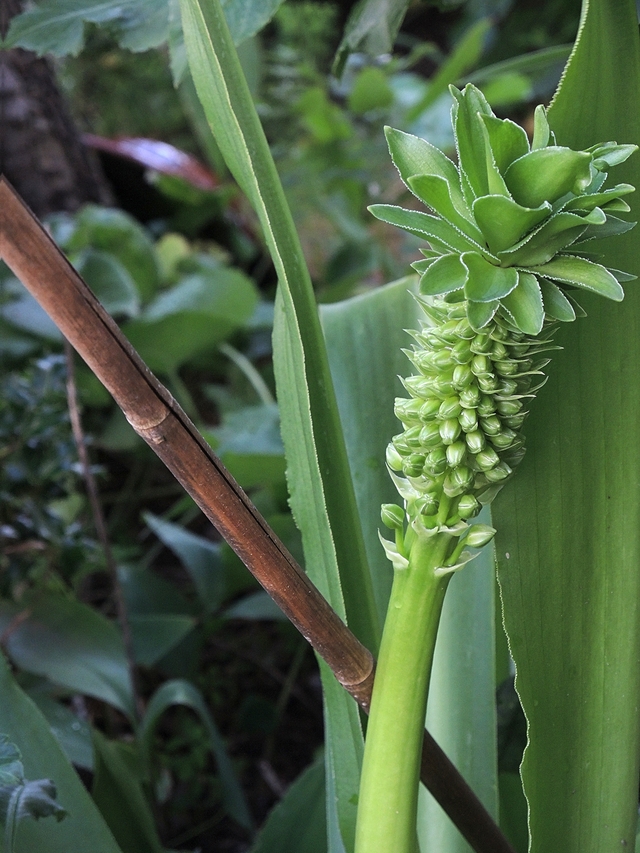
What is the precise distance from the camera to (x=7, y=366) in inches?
30.1

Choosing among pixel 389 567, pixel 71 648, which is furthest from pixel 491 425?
pixel 71 648

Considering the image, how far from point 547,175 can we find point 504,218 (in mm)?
16

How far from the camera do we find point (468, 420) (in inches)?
7.8

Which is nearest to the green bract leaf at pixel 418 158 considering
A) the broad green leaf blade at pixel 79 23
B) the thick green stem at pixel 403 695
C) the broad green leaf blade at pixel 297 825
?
the thick green stem at pixel 403 695

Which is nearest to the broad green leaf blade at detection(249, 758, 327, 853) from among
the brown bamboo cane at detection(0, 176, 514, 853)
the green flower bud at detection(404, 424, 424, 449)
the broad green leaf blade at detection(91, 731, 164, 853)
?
the broad green leaf blade at detection(91, 731, 164, 853)

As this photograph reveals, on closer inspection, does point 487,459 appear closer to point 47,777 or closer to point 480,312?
point 480,312

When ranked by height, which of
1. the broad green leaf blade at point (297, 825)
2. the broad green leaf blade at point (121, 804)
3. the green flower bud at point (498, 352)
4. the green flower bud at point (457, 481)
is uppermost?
the green flower bud at point (498, 352)

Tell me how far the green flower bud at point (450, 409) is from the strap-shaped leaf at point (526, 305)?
0.03 metres

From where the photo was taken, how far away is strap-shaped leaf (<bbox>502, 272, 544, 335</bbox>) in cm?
18

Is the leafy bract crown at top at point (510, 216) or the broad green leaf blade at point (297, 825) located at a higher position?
the leafy bract crown at top at point (510, 216)

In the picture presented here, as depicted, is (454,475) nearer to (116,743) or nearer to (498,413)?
(498,413)

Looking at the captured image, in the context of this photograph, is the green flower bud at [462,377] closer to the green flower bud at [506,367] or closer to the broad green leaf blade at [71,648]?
the green flower bud at [506,367]

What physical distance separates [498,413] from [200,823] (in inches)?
21.5

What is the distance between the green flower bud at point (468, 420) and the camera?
197mm
